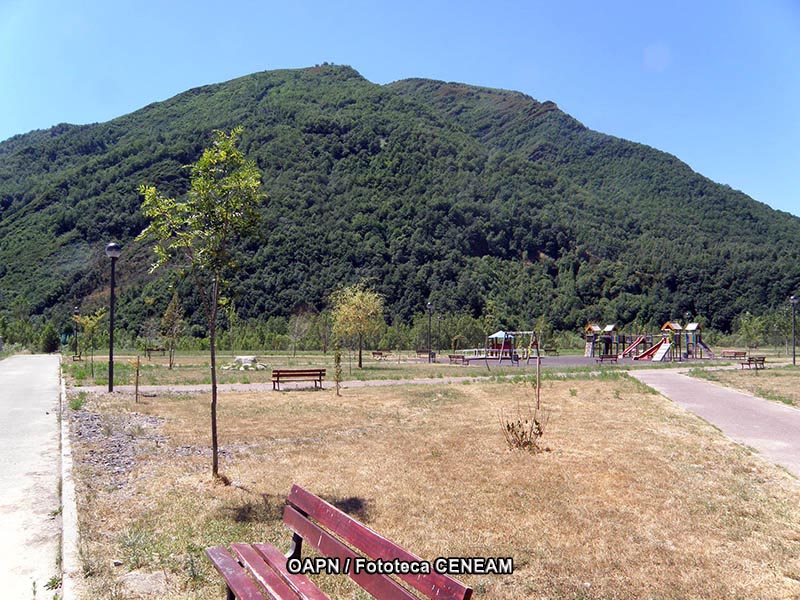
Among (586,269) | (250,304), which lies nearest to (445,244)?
(586,269)

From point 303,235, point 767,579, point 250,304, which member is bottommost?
point 767,579

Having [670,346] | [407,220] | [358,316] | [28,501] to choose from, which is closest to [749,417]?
[28,501]

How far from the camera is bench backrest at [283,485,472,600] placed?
2385 mm

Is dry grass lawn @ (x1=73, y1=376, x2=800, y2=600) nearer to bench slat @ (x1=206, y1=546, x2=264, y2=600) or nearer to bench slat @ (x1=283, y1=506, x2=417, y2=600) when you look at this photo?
bench slat @ (x1=206, y1=546, x2=264, y2=600)

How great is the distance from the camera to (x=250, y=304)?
83125 mm

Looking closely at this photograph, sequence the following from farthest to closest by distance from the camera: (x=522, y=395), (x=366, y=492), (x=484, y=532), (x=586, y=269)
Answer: (x=586, y=269)
(x=522, y=395)
(x=366, y=492)
(x=484, y=532)

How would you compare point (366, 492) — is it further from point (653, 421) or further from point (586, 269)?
point (586, 269)

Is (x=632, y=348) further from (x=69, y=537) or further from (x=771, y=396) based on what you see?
(x=69, y=537)

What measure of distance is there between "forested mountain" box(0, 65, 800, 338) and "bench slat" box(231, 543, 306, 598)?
187 feet

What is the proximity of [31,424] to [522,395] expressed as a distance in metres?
11.2

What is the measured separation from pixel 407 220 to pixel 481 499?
104136mm

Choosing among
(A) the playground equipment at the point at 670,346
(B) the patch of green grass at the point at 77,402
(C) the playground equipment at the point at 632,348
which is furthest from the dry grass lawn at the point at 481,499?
(C) the playground equipment at the point at 632,348

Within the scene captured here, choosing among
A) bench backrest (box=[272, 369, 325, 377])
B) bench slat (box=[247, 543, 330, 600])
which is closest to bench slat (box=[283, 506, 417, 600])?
bench slat (box=[247, 543, 330, 600])

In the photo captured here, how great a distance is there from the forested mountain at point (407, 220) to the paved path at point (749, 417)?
51113mm
